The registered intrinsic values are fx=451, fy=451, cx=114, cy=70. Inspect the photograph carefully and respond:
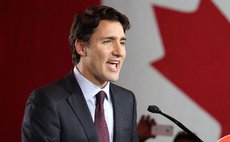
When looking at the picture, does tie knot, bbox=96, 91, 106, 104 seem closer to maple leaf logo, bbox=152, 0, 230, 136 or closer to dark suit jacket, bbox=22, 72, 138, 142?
dark suit jacket, bbox=22, 72, 138, 142

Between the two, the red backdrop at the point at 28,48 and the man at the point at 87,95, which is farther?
the red backdrop at the point at 28,48

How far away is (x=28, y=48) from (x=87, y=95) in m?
0.99

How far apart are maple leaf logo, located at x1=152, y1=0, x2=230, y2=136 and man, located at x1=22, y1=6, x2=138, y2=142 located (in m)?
0.72

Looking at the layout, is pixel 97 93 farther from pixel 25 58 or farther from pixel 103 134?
pixel 25 58

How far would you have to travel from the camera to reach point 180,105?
6.93 feet

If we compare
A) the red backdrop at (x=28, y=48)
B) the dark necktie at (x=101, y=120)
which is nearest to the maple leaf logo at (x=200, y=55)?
the red backdrop at (x=28, y=48)

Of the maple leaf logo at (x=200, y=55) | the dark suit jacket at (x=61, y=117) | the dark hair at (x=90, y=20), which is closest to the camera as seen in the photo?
the dark suit jacket at (x=61, y=117)

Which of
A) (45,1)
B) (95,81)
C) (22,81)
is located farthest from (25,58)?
(95,81)

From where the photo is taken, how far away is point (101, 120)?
135cm

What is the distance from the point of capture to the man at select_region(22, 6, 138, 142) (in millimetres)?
1268

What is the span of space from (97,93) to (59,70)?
92cm

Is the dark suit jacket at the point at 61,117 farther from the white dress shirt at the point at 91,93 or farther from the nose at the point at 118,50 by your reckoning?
the nose at the point at 118,50

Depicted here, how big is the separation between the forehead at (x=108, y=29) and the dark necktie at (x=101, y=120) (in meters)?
0.18

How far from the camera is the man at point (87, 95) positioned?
4.16 feet
